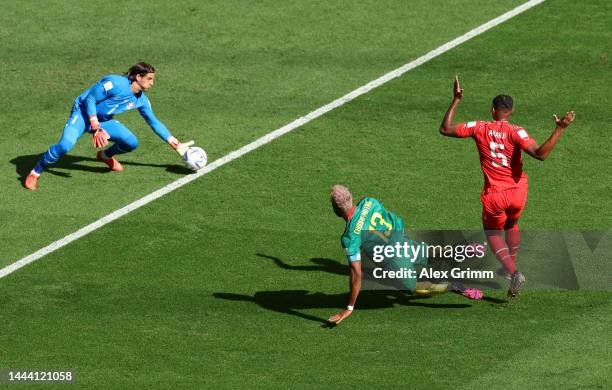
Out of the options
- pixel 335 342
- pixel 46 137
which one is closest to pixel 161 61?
pixel 46 137

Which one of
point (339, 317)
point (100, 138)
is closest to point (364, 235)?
point (339, 317)

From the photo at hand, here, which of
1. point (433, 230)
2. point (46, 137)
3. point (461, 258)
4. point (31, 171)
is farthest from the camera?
point (46, 137)

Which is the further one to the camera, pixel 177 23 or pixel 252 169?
pixel 177 23

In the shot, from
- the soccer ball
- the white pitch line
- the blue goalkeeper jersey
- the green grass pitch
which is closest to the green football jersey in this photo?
the green grass pitch

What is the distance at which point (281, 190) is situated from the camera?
2200 centimetres

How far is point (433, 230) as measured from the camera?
20516mm

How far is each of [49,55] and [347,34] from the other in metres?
5.86

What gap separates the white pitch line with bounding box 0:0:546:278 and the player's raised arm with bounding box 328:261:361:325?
4931 mm

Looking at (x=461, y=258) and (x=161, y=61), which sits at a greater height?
(x=161, y=61)

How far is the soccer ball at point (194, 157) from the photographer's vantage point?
22422mm

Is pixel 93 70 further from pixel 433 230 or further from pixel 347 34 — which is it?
pixel 433 230

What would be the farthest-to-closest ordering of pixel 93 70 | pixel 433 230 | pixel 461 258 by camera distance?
pixel 93 70
pixel 433 230
pixel 461 258

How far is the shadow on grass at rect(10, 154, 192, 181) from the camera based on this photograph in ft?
75.3

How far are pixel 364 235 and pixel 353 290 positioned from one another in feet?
2.32
